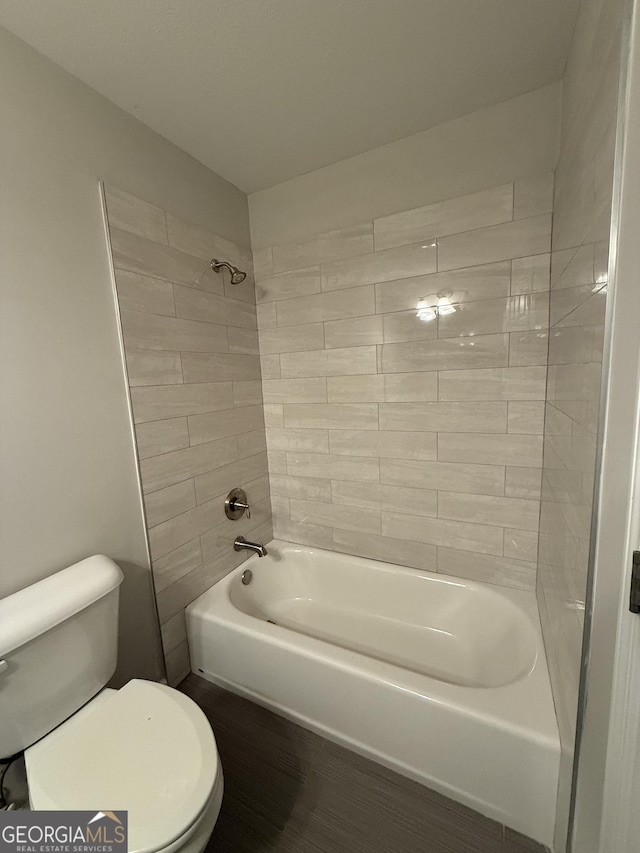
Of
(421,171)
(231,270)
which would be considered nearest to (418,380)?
(421,171)

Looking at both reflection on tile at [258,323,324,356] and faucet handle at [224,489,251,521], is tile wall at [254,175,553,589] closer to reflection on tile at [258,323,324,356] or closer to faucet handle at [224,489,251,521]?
reflection on tile at [258,323,324,356]

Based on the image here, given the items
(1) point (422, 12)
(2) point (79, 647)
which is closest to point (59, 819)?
(2) point (79, 647)

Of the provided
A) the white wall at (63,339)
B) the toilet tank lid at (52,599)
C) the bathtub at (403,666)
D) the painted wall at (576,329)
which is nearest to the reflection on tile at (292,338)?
the white wall at (63,339)

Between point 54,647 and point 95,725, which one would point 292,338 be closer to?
point 54,647

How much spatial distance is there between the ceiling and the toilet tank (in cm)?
166

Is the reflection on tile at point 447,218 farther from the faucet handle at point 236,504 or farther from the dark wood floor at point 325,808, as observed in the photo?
the dark wood floor at point 325,808

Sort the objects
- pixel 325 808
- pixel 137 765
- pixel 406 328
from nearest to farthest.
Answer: pixel 137 765, pixel 325 808, pixel 406 328

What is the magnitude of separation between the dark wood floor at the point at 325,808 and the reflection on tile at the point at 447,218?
2169 millimetres

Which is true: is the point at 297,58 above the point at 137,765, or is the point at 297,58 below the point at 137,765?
above

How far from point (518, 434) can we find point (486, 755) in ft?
3.76

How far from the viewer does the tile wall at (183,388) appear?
4.59 ft

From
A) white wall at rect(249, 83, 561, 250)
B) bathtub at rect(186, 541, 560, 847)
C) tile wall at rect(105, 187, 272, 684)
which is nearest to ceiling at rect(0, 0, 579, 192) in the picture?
white wall at rect(249, 83, 561, 250)

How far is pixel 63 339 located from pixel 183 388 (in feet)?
1.63

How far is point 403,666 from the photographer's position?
1.61 metres
